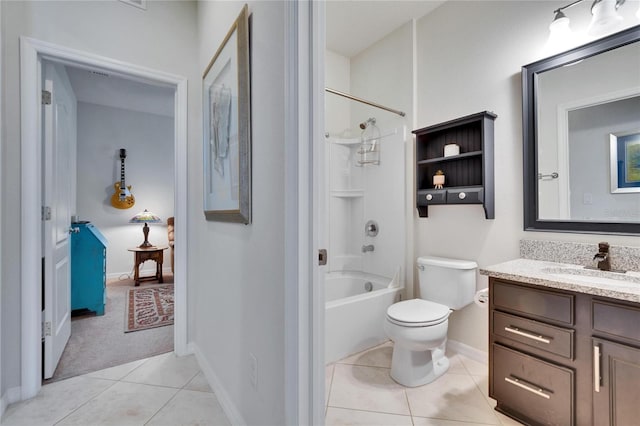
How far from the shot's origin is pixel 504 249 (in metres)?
2.00

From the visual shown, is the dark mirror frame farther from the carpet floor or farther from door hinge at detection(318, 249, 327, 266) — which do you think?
the carpet floor

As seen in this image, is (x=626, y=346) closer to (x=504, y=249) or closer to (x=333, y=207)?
(x=504, y=249)

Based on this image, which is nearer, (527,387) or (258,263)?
(258,263)

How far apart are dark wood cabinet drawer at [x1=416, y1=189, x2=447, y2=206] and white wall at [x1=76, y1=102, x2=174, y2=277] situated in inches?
162

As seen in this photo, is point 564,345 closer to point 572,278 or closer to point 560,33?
point 572,278

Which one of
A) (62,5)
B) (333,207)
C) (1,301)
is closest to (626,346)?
(333,207)

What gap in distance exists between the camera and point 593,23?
161cm

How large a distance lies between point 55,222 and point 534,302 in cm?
282

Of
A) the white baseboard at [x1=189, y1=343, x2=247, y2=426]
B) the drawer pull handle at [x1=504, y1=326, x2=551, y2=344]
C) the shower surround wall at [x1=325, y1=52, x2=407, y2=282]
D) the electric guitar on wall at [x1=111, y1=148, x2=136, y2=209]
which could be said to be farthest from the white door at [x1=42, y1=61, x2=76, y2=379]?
the drawer pull handle at [x1=504, y1=326, x2=551, y2=344]

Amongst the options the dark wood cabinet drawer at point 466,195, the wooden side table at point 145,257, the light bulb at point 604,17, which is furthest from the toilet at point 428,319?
the wooden side table at point 145,257

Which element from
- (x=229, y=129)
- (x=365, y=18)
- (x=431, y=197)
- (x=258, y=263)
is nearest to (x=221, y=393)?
(x=258, y=263)

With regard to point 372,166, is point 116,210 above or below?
below

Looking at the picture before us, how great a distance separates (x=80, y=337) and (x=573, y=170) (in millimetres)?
3702

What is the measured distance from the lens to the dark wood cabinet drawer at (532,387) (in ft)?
4.32
